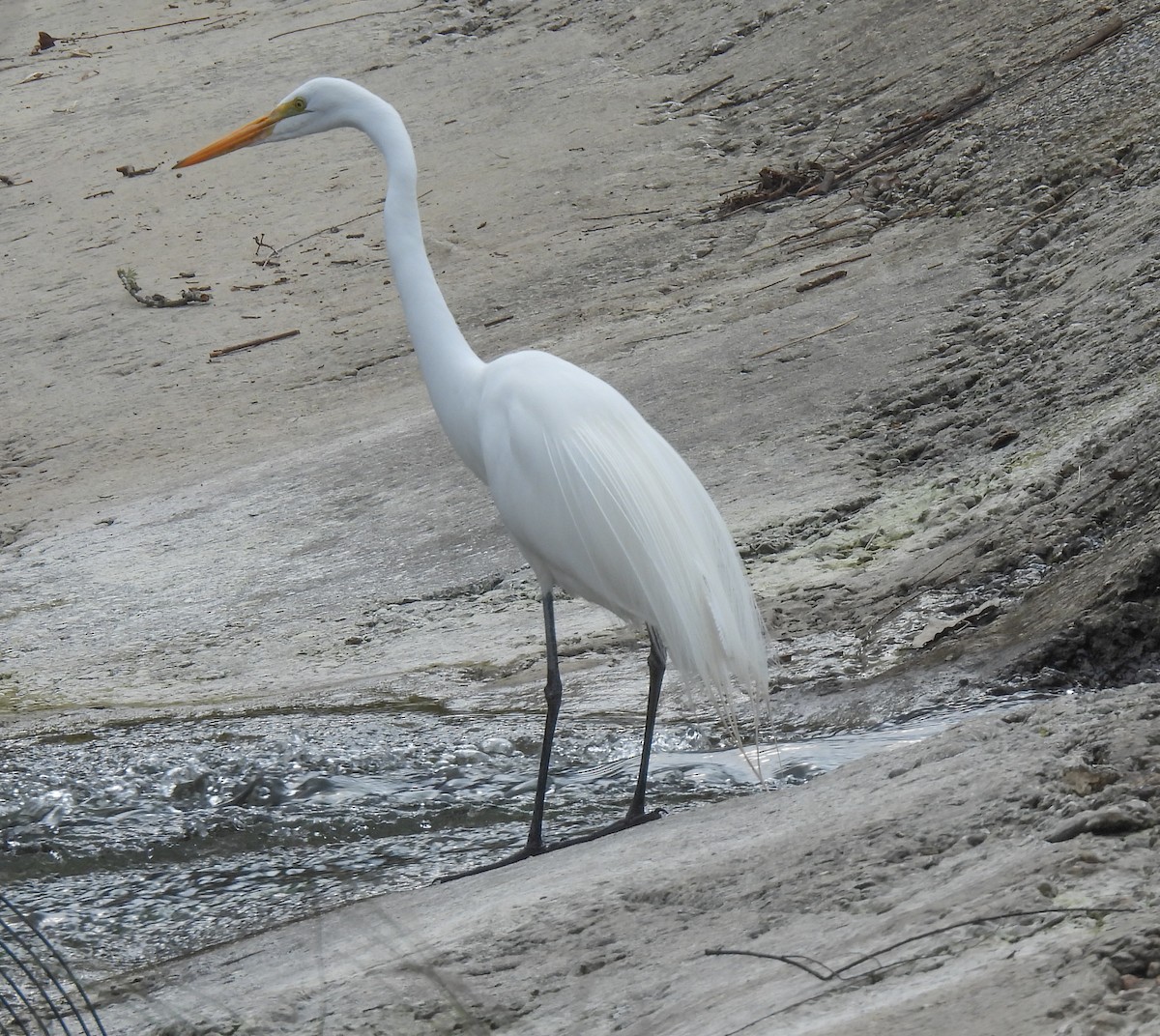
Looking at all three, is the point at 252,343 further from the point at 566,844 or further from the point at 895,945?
the point at 895,945

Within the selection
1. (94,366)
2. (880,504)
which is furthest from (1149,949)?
(94,366)

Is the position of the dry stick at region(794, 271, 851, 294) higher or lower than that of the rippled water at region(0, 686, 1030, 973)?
higher

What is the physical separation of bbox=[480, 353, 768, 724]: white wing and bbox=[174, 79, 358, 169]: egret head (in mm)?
1125

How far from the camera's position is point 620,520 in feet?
12.0

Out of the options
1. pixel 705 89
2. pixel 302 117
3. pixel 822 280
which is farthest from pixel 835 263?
pixel 302 117

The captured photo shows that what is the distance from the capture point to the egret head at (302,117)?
442 centimetres

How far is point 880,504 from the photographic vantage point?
5785mm

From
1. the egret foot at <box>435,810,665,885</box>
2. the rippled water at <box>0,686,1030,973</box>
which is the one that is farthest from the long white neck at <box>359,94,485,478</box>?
the egret foot at <box>435,810,665,885</box>

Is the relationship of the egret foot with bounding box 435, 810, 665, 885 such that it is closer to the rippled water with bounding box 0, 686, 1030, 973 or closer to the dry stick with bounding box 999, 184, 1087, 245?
the rippled water with bounding box 0, 686, 1030, 973

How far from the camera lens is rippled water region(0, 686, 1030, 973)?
12.3 ft

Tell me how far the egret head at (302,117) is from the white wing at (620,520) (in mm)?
1125

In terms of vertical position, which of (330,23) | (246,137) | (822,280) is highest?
(330,23)

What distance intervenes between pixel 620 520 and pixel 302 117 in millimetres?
1765

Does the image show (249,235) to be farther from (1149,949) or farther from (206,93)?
(1149,949)
